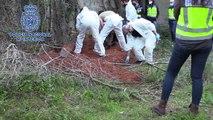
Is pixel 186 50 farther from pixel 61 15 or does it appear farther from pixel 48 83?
pixel 61 15

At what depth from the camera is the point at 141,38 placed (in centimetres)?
812

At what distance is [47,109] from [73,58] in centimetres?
205

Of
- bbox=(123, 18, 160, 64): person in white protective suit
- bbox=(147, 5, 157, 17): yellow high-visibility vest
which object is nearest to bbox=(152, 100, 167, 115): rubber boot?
bbox=(123, 18, 160, 64): person in white protective suit

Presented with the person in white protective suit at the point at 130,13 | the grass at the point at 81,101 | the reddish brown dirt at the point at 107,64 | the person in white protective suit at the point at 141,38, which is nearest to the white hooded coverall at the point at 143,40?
the person in white protective suit at the point at 141,38

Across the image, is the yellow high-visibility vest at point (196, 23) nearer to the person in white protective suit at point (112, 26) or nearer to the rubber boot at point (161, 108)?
the rubber boot at point (161, 108)

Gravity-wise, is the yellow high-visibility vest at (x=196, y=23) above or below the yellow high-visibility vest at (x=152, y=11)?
above

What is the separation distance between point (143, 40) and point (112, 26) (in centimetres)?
74

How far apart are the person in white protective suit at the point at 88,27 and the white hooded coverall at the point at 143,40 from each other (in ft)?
2.02

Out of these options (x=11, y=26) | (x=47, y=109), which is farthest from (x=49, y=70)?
(x=11, y=26)

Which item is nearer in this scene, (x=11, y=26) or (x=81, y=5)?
(x=11, y=26)

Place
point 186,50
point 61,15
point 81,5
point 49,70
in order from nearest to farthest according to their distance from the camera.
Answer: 1. point 186,50
2. point 49,70
3. point 61,15
4. point 81,5

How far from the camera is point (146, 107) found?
546cm

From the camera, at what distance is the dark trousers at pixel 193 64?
4.77m

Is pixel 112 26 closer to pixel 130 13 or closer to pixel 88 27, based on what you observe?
pixel 88 27
